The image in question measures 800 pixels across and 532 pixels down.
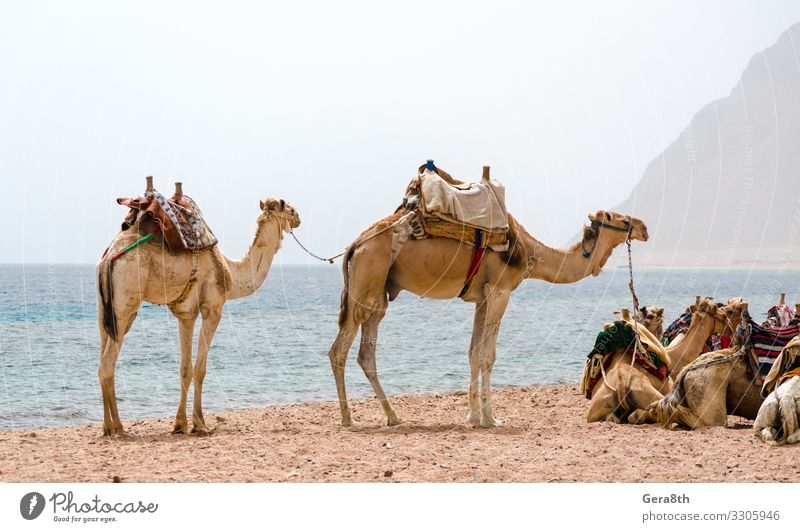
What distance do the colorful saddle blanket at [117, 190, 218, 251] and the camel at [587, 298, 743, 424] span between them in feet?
15.0

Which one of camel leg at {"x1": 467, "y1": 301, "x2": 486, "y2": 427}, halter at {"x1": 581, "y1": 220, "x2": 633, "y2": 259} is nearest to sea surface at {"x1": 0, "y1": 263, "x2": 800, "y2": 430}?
camel leg at {"x1": 467, "y1": 301, "x2": 486, "y2": 427}

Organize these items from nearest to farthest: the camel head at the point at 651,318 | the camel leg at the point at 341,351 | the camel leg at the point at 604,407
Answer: the camel leg at the point at 341,351
the camel leg at the point at 604,407
the camel head at the point at 651,318

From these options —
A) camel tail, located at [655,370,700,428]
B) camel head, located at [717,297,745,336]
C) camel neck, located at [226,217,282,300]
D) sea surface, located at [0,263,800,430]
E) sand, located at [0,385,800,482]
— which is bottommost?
sea surface, located at [0,263,800,430]

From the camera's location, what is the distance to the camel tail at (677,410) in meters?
9.48

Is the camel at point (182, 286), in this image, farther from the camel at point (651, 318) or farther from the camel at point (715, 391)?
the camel at point (651, 318)

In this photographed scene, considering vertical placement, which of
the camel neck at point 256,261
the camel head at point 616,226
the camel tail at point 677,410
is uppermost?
the camel head at point 616,226

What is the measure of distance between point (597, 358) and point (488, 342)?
1.51 metres

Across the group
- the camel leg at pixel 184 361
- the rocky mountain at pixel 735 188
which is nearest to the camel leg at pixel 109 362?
the camel leg at pixel 184 361

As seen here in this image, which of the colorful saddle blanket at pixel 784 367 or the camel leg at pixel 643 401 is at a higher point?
the colorful saddle blanket at pixel 784 367

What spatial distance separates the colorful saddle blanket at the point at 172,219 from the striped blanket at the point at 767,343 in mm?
5539

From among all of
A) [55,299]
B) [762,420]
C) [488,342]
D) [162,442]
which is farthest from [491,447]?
[55,299]

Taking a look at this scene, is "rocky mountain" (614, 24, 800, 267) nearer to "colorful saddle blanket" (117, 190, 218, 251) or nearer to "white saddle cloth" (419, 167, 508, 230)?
"white saddle cloth" (419, 167, 508, 230)

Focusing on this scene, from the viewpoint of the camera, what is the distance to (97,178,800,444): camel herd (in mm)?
8797

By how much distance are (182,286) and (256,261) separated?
1.14 m
